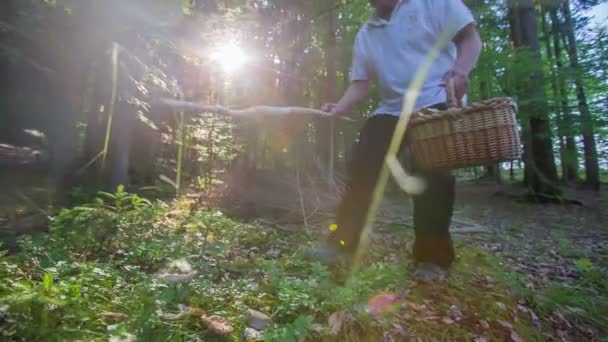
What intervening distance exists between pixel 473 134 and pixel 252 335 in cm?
140

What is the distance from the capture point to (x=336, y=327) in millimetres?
1582

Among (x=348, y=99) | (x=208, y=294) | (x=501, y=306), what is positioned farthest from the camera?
(x=348, y=99)

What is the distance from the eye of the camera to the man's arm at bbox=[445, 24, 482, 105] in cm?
198

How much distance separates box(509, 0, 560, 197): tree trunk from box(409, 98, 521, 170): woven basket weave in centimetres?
703

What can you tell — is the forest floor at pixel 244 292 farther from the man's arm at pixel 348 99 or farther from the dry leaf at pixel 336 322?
the man's arm at pixel 348 99

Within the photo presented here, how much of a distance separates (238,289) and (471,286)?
4.89ft

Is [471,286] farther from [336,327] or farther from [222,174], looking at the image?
[222,174]

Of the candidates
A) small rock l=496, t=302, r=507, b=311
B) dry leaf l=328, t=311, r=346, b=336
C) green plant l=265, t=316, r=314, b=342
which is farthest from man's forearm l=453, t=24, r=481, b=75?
green plant l=265, t=316, r=314, b=342

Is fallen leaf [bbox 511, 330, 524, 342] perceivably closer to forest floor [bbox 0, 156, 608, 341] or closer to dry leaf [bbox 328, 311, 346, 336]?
forest floor [bbox 0, 156, 608, 341]

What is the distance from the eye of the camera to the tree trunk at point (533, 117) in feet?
25.1

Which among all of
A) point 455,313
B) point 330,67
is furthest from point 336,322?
point 330,67

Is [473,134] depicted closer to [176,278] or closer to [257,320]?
[257,320]

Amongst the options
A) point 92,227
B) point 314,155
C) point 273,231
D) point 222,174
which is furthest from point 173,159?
point 92,227

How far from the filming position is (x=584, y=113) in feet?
26.7
